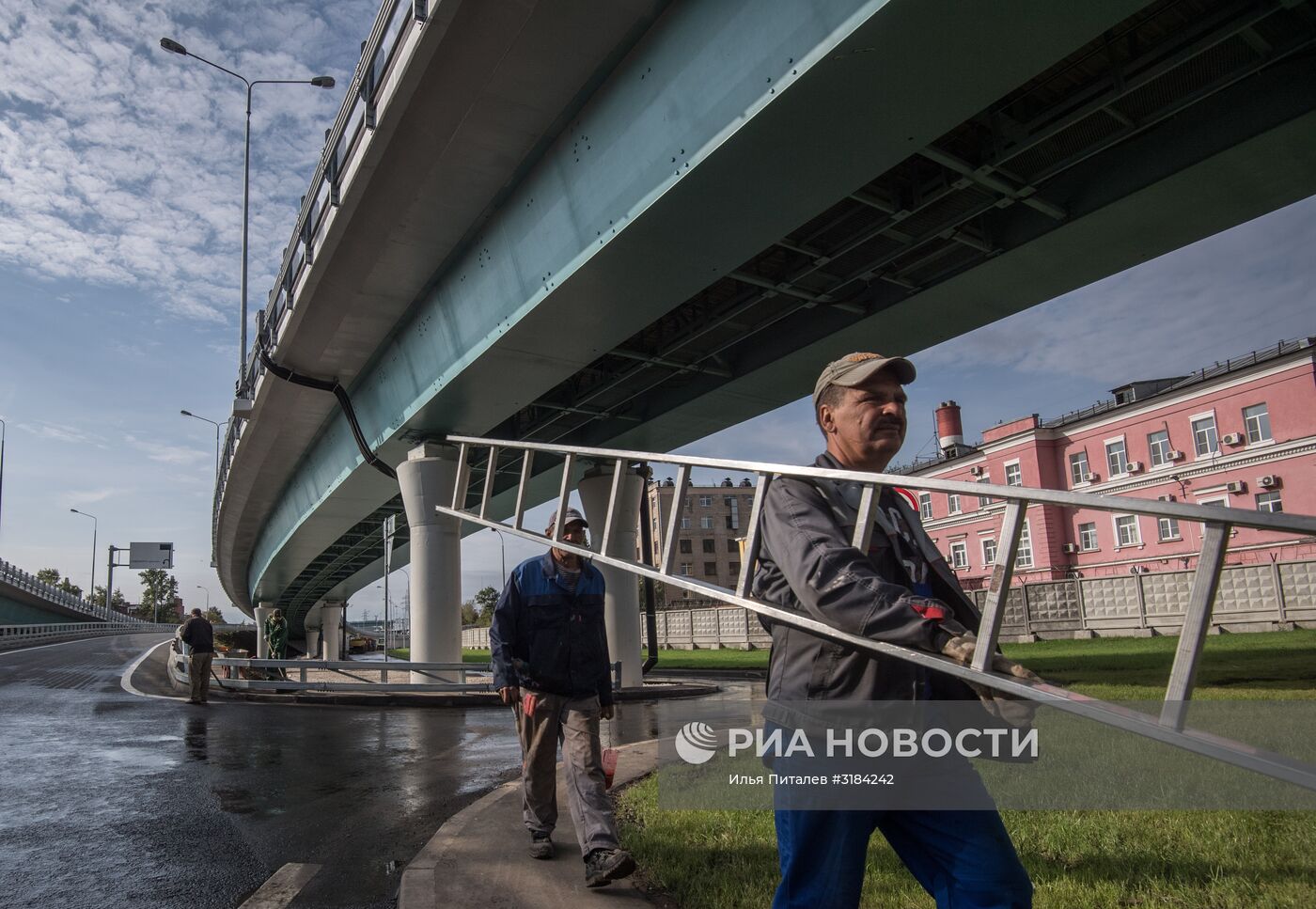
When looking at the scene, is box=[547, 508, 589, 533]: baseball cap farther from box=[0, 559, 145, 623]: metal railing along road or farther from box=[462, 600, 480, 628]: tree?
box=[462, 600, 480, 628]: tree

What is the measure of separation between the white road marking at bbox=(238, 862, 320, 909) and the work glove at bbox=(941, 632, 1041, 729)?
368cm

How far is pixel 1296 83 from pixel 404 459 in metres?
14.4

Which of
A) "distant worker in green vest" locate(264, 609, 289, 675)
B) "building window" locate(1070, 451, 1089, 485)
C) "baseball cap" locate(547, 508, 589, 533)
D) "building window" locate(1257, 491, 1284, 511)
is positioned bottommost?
"distant worker in green vest" locate(264, 609, 289, 675)

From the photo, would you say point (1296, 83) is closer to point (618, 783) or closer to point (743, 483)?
point (618, 783)

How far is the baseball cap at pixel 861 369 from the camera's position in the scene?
8.25 feet

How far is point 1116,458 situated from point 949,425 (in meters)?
14.7

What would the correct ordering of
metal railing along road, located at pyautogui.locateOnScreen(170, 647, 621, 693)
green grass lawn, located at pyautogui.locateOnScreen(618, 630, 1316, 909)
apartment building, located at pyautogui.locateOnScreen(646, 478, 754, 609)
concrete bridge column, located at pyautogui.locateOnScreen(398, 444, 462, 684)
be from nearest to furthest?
green grass lawn, located at pyautogui.locateOnScreen(618, 630, 1316, 909) < metal railing along road, located at pyautogui.locateOnScreen(170, 647, 621, 693) < concrete bridge column, located at pyautogui.locateOnScreen(398, 444, 462, 684) < apartment building, located at pyautogui.locateOnScreen(646, 478, 754, 609)

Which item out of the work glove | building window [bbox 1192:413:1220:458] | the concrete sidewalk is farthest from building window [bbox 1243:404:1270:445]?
the work glove

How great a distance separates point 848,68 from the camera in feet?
19.7

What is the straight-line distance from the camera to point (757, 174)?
7305 millimetres

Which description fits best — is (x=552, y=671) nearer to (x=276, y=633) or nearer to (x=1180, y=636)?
(x=1180, y=636)

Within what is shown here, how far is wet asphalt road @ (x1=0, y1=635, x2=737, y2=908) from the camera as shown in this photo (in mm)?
4688

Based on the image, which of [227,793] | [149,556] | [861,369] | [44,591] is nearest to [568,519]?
[861,369]

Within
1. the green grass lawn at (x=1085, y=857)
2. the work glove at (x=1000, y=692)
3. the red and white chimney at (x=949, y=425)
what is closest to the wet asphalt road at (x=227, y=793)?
the green grass lawn at (x=1085, y=857)
